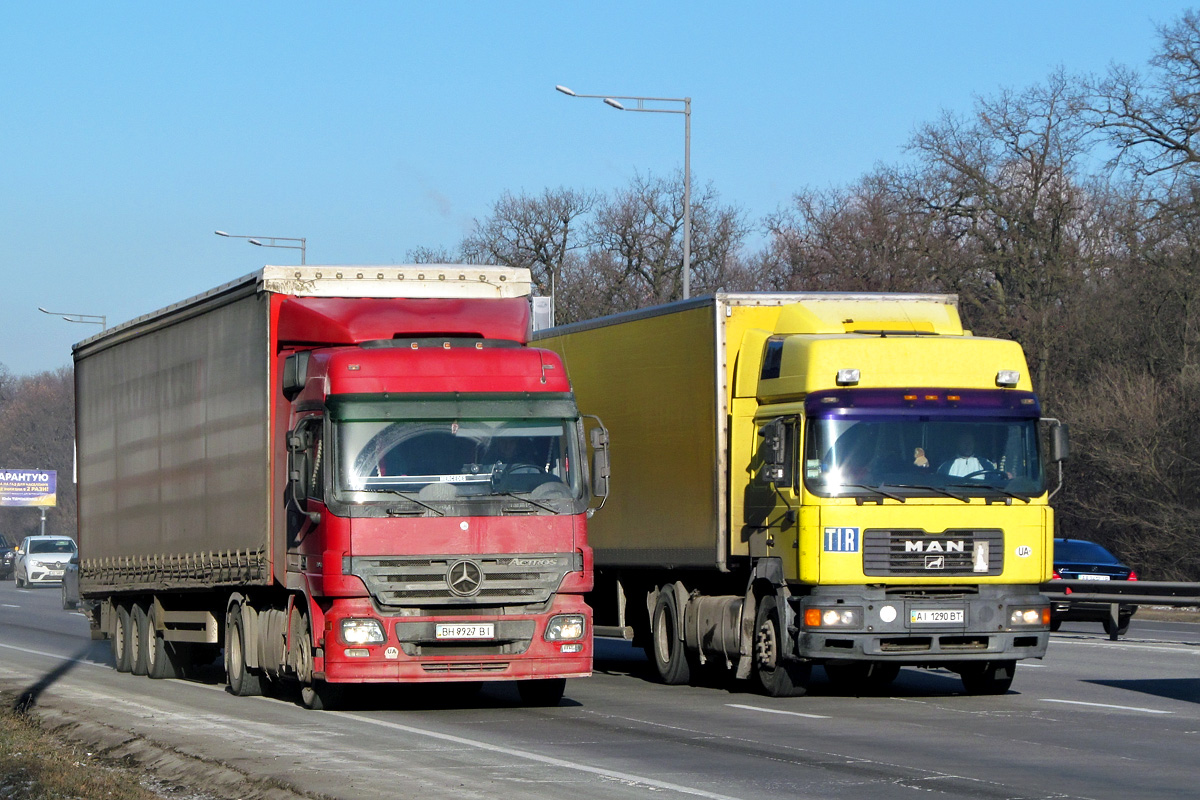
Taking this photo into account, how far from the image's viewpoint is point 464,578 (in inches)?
592

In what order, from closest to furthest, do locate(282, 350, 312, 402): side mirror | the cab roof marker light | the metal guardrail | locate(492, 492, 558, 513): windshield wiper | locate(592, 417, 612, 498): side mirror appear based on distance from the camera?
1. locate(492, 492, 558, 513): windshield wiper
2. locate(592, 417, 612, 498): side mirror
3. locate(282, 350, 312, 402): side mirror
4. the cab roof marker light
5. the metal guardrail

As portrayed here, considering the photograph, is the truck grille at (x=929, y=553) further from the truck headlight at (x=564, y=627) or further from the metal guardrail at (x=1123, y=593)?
the metal guardrail at (x=1123, y=593)

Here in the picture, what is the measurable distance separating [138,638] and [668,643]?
22.2ft

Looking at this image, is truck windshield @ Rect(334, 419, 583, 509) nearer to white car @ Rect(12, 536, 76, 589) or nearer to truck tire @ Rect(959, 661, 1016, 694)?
truck tire @ Rect(959, 661, 1016, 694)

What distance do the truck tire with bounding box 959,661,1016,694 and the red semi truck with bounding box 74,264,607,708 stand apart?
423cm

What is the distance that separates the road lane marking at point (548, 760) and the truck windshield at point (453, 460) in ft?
6.26

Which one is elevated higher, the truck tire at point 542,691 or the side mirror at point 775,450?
the side mirror at point 775,450

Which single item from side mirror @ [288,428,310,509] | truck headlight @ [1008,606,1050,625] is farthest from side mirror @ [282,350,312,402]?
truck headlight @ [1008,606,1050,625]

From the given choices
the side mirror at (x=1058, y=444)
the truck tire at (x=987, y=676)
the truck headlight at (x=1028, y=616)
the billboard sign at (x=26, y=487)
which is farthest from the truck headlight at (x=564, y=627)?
the billboard sign at (x=26, y=487)

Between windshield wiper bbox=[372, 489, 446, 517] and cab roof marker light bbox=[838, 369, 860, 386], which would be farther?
cab roof marker light bbox=[838, 369, 860, 386]

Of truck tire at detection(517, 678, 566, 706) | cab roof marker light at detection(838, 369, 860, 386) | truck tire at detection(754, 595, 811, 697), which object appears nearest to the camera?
cab roof marker light at detection(838, 369, 860, 386)

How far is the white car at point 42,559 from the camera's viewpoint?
6122 centimetres

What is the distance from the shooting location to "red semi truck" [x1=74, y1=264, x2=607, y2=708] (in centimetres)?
1496

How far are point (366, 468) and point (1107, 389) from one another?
3167 cm
